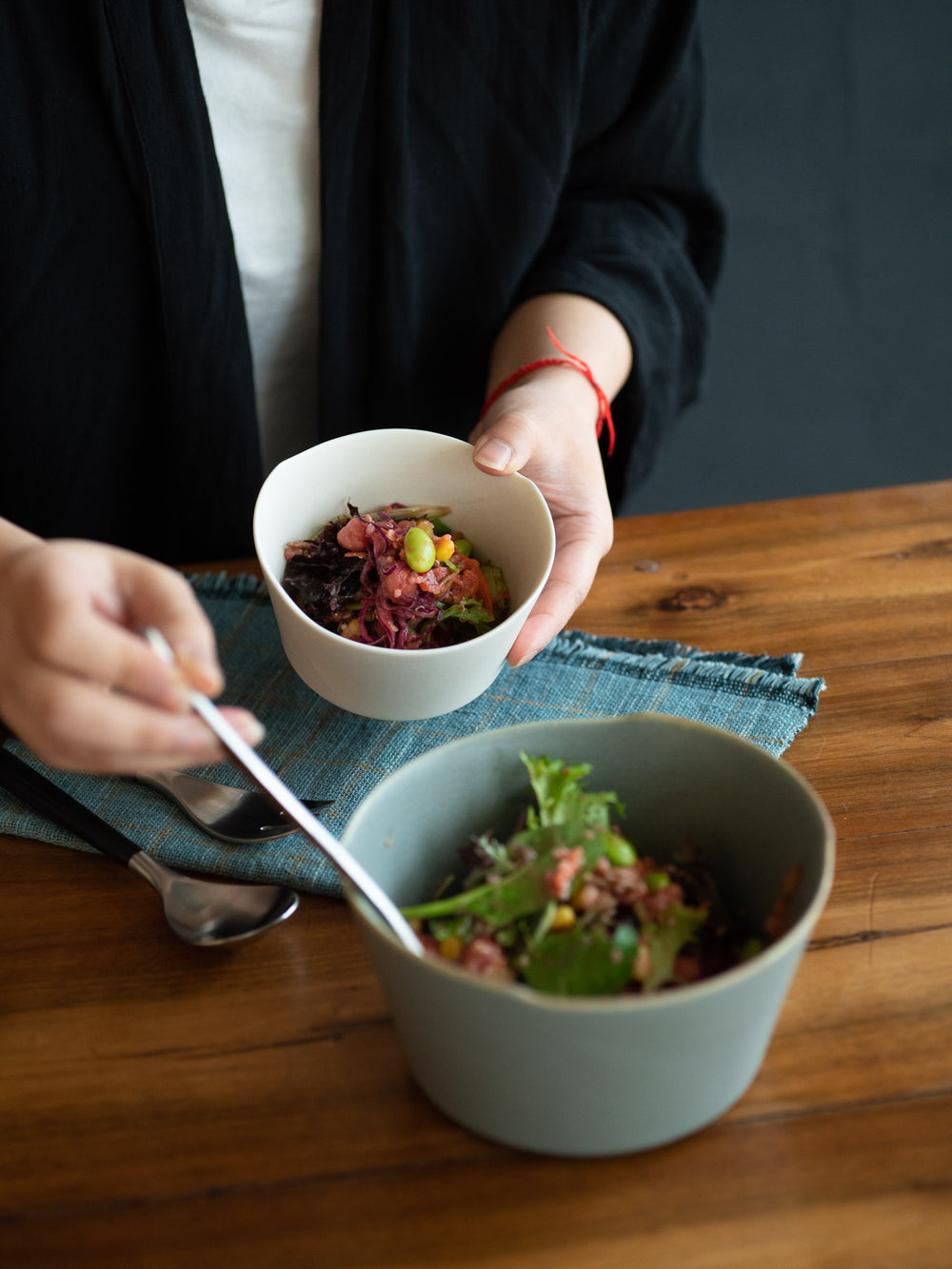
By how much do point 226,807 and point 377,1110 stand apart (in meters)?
0.33

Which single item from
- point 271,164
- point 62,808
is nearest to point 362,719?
point 62,808

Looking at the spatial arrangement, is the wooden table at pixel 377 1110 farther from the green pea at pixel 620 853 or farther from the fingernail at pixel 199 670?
the fingernail at pixel 199 670

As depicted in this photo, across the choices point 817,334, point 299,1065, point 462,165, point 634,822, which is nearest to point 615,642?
point 634,822

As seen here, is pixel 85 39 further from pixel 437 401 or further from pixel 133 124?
pixel 437 401

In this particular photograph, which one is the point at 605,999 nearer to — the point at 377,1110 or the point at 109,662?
the point at 377,1110

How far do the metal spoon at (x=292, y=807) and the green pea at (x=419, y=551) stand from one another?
398mm

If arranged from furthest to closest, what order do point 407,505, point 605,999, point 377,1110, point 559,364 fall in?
point 559,364 → point 407,505 → point 377,1110 → point 605,999

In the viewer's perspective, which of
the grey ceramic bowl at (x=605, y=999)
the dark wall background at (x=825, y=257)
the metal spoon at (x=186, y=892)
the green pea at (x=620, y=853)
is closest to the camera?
the grey ceramic bowl at (x=605, y=999)

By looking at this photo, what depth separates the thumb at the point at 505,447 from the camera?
1061 millimetres

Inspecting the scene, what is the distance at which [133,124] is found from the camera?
1198 millimetres

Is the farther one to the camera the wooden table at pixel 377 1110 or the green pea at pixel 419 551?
the green pea at pixel 419 551

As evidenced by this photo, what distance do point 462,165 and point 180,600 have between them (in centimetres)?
102

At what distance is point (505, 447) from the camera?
1068mm

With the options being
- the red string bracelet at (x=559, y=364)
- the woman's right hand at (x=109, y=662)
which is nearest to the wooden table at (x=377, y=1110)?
the woman's right hand at (x=109, y=662)
